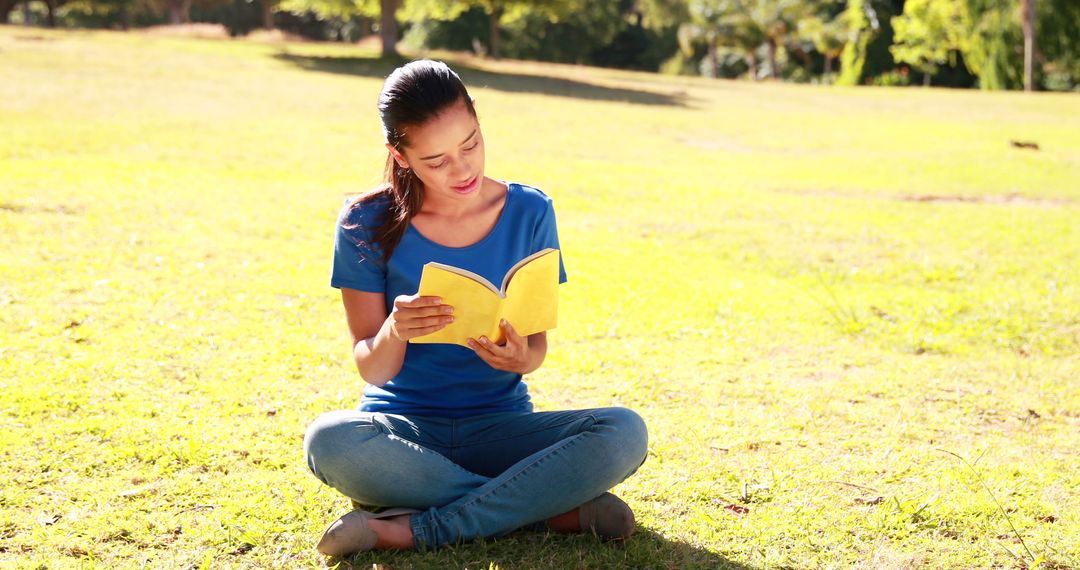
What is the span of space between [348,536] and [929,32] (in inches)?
1567

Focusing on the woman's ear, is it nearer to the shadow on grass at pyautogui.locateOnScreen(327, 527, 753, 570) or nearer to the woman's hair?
the woman's hair

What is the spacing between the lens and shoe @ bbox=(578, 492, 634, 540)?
10.7ft

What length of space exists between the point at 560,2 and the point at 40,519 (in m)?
30.0

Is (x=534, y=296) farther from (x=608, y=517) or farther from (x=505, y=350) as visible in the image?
(x=608, y=517)

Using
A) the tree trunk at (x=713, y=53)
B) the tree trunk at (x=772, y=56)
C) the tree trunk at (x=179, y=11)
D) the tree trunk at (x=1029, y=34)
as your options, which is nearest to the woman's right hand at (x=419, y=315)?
the tree trunk at (x=1029, y=34)

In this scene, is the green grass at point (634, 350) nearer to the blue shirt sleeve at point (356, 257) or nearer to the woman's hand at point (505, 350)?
the woman's hand at point (505, 350)

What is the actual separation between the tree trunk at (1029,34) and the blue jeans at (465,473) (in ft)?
118

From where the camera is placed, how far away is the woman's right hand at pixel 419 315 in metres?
2.95

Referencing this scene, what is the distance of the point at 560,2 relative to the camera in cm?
3183

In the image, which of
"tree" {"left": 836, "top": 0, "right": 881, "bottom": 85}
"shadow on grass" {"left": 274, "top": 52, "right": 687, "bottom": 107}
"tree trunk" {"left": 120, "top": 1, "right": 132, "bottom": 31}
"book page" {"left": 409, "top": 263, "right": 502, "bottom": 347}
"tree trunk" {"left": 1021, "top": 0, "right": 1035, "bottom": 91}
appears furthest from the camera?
"tree trunk" {"left": 120, "top": 1, "right": 132, "bottom": 31}

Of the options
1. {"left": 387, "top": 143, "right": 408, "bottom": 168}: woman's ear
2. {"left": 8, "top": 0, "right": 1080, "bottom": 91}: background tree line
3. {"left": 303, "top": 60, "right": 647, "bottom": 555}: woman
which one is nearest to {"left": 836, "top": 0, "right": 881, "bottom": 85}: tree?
{"left": 8, "top": 0, "right": 1080, "bottom": 91}: background tree line

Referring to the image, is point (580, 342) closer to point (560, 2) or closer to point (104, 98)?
point (104, 98)

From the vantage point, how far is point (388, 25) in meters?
31.6

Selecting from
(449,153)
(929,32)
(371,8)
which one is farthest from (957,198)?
(929,32)
